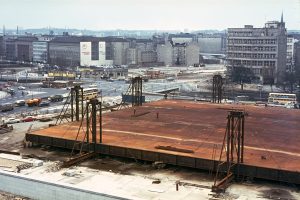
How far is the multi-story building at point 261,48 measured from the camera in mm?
54906

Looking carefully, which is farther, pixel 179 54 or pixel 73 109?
pixel 179 54

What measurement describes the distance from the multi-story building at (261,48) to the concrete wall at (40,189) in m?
42.4

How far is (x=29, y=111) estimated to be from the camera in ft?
106

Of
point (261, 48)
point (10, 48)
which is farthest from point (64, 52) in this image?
point (261, 48)

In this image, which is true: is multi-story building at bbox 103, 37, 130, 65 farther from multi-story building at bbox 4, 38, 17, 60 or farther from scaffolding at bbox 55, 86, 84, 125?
scaffolding at bbox 55, 86, 84, 125

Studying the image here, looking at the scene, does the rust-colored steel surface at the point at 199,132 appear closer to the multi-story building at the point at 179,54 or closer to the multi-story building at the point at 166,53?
the multi-story building at the point at 179,54

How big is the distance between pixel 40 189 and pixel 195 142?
6.32m

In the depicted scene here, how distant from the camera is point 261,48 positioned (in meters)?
55.8

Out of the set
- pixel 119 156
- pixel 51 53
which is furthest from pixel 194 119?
pixel 51 53

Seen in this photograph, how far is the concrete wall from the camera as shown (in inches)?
505

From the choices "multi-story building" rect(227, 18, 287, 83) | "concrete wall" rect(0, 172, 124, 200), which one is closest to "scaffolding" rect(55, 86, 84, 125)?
"concrete wall" rect(0, 172, 124, 200)

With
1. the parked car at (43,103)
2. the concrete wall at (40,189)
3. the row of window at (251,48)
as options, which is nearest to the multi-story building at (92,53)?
the row of window at (251,48)

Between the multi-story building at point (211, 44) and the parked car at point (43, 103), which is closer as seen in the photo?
the parked car at point (43, 103)

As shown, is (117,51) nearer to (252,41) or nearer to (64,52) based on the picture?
(64,52)
